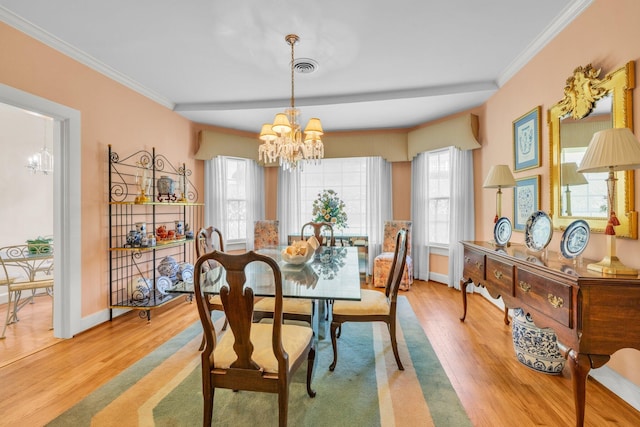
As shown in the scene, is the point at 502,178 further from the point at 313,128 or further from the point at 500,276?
the point at 313,128

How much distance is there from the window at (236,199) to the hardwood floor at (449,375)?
Result: 213 centimetres

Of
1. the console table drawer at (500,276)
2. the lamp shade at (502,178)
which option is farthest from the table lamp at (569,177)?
the console table drawer at (500,276)

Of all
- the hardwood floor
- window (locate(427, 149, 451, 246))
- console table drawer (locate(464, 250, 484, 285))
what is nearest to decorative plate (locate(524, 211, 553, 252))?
console table drawer (locate(464, 250, 484, 285))

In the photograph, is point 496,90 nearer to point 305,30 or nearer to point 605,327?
point 305,30

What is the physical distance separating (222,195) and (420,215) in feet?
11.0

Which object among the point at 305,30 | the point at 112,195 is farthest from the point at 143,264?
the point at 305,30

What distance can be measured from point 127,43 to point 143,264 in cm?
250

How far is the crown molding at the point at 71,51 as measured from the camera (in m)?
2.36

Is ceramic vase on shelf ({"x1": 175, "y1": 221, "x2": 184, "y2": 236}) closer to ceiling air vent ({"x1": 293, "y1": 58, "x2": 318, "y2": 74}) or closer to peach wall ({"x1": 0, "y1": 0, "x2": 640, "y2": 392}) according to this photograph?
peach wall ({"x1": 0, "y1": 0, "x2": 640, "y2": 392})

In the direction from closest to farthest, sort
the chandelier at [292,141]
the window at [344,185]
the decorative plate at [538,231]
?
the decorative plate at [538,231] < the chandelier at [292,141] < the window at [344,185]

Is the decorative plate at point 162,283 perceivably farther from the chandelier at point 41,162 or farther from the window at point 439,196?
the window at point 439,196

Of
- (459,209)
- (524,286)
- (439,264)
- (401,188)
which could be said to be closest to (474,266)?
(524,286)

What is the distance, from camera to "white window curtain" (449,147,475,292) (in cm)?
427

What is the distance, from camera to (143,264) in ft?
12.4
